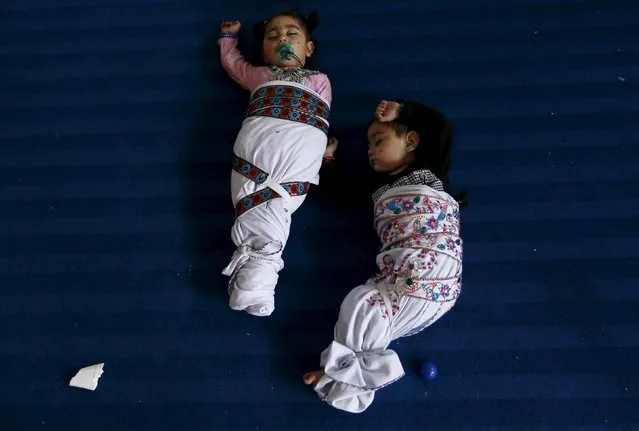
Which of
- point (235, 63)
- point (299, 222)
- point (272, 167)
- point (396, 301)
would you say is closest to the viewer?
point (396, 301)

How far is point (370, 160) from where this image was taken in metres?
1.25

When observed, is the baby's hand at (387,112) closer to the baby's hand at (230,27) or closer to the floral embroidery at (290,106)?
the floral embroidery at (290,106)

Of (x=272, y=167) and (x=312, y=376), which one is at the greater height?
(x=272, y=167)

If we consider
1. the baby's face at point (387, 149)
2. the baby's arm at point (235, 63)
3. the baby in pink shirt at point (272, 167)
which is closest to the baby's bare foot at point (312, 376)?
the baby in pink shirt at point (272, 167)

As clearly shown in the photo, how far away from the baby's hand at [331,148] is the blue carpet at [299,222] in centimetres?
6

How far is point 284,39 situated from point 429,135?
45 centimetres

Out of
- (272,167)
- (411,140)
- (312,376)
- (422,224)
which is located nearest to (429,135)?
(411,140)

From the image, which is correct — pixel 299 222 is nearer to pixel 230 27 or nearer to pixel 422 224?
pixel 422 224

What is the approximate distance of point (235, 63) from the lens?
1.41 m

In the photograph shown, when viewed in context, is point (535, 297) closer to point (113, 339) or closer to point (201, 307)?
point (201, 307)

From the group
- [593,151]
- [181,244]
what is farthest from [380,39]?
[181,244]

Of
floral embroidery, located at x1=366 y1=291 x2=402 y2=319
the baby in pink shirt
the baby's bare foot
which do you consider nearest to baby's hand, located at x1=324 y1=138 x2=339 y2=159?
the baby in pink shirt

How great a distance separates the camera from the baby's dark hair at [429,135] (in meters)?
1.22

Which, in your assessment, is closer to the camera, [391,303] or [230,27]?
[391,303]
